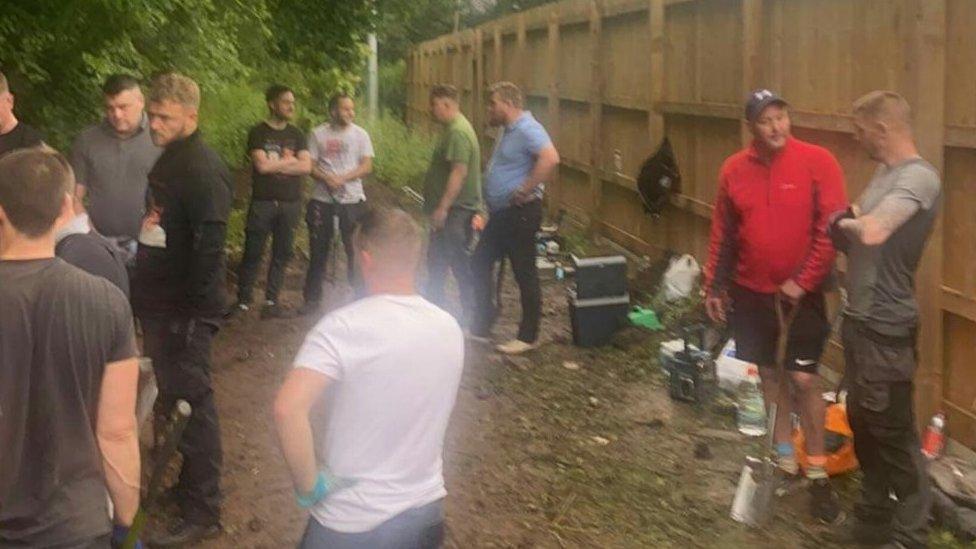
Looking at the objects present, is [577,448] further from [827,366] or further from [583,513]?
[827,366]

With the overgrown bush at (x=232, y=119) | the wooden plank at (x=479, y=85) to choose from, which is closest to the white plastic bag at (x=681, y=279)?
the overgrown bush at (x=232, y=119)

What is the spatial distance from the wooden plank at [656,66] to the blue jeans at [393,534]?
25.0 ft

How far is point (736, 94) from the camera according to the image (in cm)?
876

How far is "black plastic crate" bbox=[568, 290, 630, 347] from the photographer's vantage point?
876cm

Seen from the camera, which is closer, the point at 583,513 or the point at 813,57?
the point at 583,513

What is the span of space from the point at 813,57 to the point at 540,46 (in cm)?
849

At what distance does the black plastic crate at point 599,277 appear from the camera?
873cm

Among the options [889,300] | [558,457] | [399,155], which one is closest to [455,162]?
[558,457]

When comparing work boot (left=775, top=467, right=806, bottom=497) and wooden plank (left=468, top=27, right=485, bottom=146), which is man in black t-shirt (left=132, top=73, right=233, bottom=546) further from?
wooden plank (left=468, top=27, right=485, bottom=146)

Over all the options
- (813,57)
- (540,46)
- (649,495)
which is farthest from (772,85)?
(540,46)

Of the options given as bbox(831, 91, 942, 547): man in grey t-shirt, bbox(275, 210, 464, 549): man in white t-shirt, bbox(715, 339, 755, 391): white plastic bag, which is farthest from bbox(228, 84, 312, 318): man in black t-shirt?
bbox(275, 210, 464, 549): man in white t-shirt

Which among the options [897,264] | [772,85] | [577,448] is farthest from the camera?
[772,85]

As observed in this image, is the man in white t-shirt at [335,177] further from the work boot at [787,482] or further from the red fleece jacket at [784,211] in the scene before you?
the work boot at [787,482]

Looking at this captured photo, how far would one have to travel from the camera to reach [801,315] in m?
5.46
